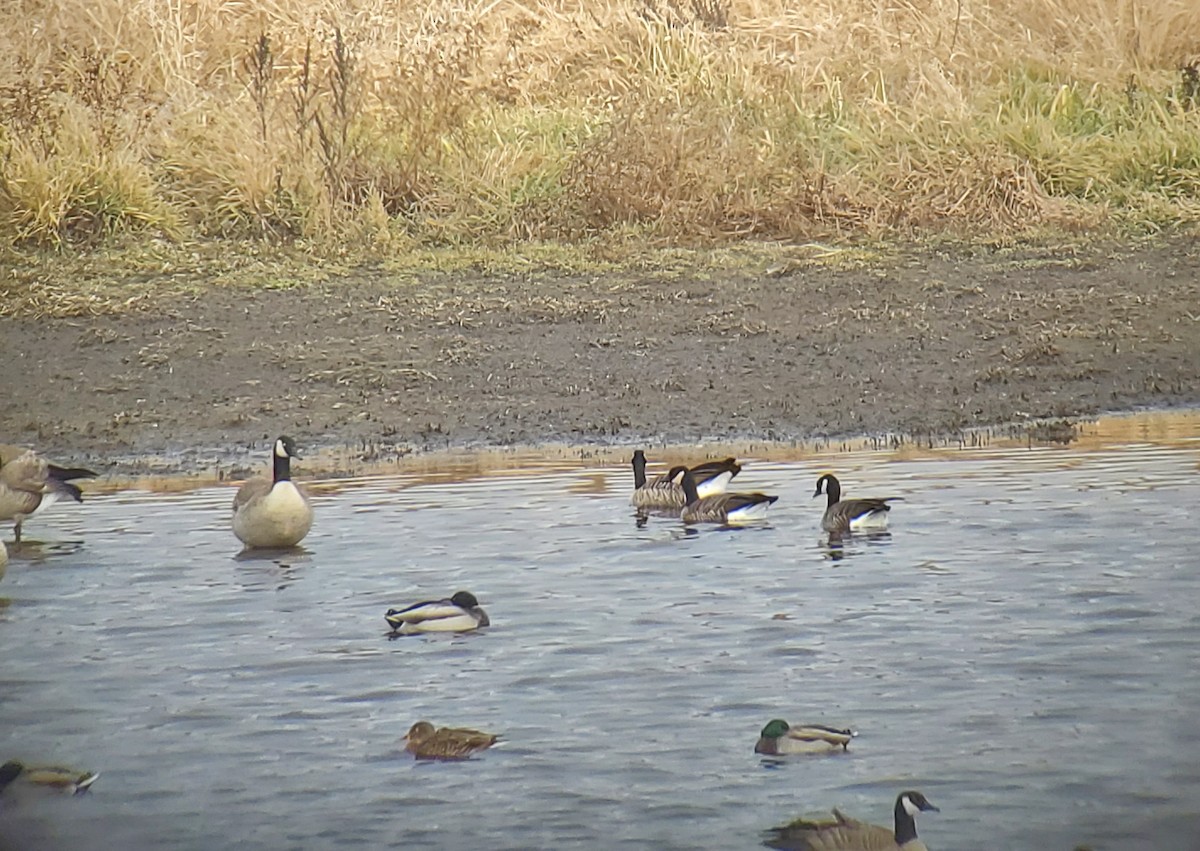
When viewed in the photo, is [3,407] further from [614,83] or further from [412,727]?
[614,83]

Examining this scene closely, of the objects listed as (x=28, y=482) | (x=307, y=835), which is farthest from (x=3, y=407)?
(x=307, y=835)

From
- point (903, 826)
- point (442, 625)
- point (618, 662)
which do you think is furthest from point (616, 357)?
point (903, 826)

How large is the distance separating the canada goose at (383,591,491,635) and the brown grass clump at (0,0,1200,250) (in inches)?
321

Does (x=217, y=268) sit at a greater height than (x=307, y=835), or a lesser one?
greater

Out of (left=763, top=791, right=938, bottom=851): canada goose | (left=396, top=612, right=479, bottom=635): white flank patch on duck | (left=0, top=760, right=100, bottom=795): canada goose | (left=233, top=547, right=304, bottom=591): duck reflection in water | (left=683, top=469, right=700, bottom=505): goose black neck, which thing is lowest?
(left=763, top=791, right=938, bottom=851): canada goose

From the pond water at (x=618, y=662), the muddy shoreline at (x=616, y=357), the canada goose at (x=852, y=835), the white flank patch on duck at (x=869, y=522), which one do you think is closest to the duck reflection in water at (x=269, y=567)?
the pond water at (x=618, y=662)

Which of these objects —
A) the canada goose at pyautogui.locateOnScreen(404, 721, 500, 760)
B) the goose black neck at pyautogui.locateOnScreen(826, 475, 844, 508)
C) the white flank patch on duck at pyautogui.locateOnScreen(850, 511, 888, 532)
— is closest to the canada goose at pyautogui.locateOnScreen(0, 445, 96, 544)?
the goose black neck at pyautogui.locateOnScreen(826, 475, 844, 508)

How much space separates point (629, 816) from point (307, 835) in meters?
0.81

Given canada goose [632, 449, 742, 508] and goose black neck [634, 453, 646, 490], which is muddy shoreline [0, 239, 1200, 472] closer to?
goose black neck [634, 453, 646, 490]

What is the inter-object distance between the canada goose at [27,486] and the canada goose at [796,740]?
188 inches

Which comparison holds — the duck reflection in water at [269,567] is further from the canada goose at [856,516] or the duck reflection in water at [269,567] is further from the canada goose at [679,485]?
the canada goose at [856,516]

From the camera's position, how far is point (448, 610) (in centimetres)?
739

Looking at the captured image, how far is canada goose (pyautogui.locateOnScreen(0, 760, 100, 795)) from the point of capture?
571 centimetres

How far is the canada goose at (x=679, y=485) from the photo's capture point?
956cm
